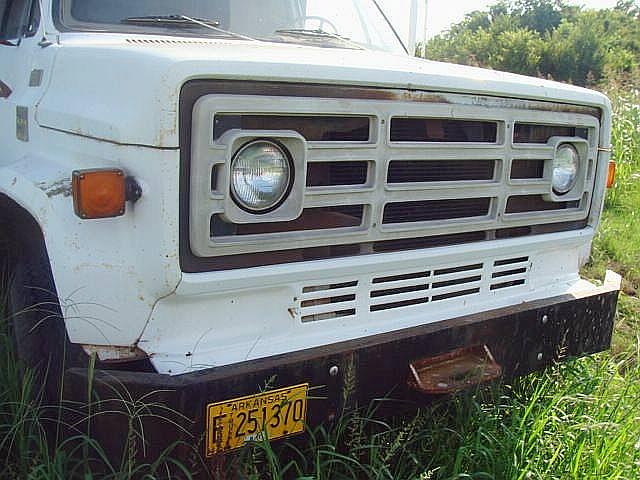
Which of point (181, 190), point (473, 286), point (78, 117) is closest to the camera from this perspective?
point (181, 190)

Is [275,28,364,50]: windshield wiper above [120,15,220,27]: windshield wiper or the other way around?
above

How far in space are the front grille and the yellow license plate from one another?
14.2 inches

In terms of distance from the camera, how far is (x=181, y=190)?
1925mm

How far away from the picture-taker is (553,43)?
33219mm

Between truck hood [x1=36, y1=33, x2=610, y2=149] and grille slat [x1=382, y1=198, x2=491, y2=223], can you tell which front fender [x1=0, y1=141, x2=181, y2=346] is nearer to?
truck hood [x1=36, y1=33, x2=610, y2=149]

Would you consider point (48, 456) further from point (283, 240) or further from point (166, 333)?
point (283, 240)

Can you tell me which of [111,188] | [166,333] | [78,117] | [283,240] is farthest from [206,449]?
[78,117]

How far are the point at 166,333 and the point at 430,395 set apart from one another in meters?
0.98

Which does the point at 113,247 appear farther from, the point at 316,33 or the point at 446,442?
the point at 316,33

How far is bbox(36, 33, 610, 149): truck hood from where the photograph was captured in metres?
1.89

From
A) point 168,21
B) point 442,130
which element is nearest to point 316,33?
point 168,21

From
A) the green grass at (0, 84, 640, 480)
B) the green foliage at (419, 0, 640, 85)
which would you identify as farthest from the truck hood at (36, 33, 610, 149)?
the green foliage at (419, 0, 640, 85)

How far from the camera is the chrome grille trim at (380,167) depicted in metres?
1.93

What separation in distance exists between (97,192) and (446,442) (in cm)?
164
